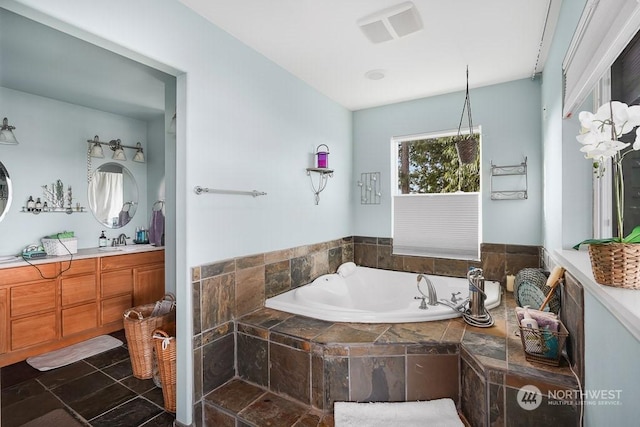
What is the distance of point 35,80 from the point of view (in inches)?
107

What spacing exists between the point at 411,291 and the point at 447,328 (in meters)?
1.11

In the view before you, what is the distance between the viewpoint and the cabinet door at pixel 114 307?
314 centimetres

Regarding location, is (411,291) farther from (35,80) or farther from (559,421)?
(35,80)

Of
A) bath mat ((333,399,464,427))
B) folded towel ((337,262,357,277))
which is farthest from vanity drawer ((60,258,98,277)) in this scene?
bath mat ((333,399,464,427))

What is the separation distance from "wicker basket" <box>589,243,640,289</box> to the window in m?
2.14

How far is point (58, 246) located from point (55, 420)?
1.62 metres

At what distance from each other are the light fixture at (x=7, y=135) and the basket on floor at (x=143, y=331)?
197cm

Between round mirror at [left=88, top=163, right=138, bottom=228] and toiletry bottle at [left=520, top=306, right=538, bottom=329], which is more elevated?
round mirror at [left=88, top=163, right=138, bottom=228]

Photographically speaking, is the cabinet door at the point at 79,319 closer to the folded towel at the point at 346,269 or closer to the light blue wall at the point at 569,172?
the folded towel at the point at 346,269

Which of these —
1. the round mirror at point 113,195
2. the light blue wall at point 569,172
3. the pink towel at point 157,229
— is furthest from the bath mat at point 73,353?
the light blue wall at point 569,172

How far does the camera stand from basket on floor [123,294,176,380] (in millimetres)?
2289

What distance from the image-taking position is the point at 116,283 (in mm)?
3213

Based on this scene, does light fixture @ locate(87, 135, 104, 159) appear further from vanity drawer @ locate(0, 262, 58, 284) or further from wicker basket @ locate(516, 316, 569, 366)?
wicker basket @ locate(516, 316, 569, 366)

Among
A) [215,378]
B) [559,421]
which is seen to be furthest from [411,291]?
[215,378]
